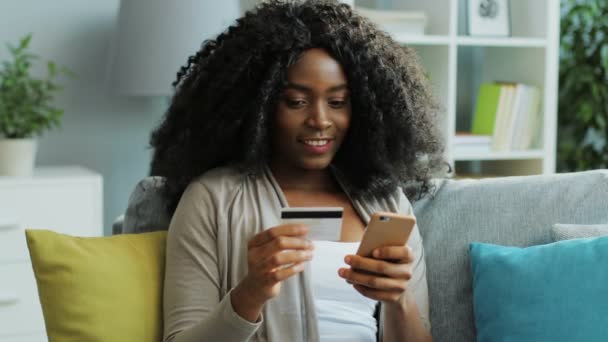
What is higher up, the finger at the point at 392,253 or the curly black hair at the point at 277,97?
the curly black hair at the point at 277,97

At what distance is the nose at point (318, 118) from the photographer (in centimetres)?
154

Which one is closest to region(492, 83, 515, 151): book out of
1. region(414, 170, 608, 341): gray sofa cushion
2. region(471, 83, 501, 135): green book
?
region(471, 83, 501, 135): green book

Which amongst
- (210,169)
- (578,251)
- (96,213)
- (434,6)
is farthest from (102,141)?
(578,251)

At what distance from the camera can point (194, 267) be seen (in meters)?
1.52

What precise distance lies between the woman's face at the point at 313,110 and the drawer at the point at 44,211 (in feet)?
4.81

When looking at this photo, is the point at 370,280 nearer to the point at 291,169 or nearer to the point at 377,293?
the point at 377,293

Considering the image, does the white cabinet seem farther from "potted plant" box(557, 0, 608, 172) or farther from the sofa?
"potted plant" box(557, 0, 608, 172)

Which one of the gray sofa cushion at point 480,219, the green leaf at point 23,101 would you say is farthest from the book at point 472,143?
the gray sofa cushion at point 480,219

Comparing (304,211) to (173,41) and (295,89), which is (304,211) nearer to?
(295,89)

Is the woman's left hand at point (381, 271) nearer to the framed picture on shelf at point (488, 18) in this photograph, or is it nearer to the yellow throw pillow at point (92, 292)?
the yellow throw pillow at point (92, 292)

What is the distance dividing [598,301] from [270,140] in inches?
25.1

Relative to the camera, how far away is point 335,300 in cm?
161

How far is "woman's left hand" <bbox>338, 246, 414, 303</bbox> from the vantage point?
1.44m

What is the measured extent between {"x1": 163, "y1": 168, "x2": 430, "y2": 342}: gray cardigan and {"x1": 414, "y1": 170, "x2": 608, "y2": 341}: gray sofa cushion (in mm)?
332
